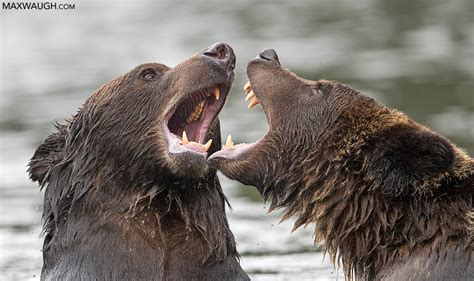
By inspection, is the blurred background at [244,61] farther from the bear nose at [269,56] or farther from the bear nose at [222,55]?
the bear nose at [269,56]

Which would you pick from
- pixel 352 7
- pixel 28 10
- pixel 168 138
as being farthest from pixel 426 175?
pixel 28 10

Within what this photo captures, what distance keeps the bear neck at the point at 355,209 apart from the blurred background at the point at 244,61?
137 inches

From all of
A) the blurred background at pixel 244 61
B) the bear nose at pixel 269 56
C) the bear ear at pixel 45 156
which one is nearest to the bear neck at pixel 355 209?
the bear nose at pixel 269 56

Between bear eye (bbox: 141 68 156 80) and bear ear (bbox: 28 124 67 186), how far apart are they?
0.68m

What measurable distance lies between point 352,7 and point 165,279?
520 inches

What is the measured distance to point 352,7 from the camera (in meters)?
22.4

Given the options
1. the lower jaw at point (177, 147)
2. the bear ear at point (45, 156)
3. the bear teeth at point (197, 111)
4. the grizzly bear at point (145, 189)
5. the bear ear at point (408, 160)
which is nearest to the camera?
the bear ear at point (408, 160)

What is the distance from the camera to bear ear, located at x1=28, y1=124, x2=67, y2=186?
10227mm

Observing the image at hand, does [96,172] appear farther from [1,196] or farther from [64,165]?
[1,196]

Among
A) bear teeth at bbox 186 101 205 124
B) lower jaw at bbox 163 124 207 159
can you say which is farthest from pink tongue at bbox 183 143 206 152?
bear teeth at bbox 186 101 205 124

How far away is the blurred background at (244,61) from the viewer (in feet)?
45.5

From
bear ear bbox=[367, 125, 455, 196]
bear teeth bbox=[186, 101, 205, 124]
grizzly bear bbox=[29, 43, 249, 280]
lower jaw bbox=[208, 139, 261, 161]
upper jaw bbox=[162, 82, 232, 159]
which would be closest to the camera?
bear ear bbox=[367, 125, 455, 196]

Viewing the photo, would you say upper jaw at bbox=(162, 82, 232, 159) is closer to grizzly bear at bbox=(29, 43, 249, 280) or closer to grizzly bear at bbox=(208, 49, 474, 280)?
grizzly bear at bbox=(29, 43, 249, 280)

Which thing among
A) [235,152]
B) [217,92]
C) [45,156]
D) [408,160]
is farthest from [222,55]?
[408,160]
